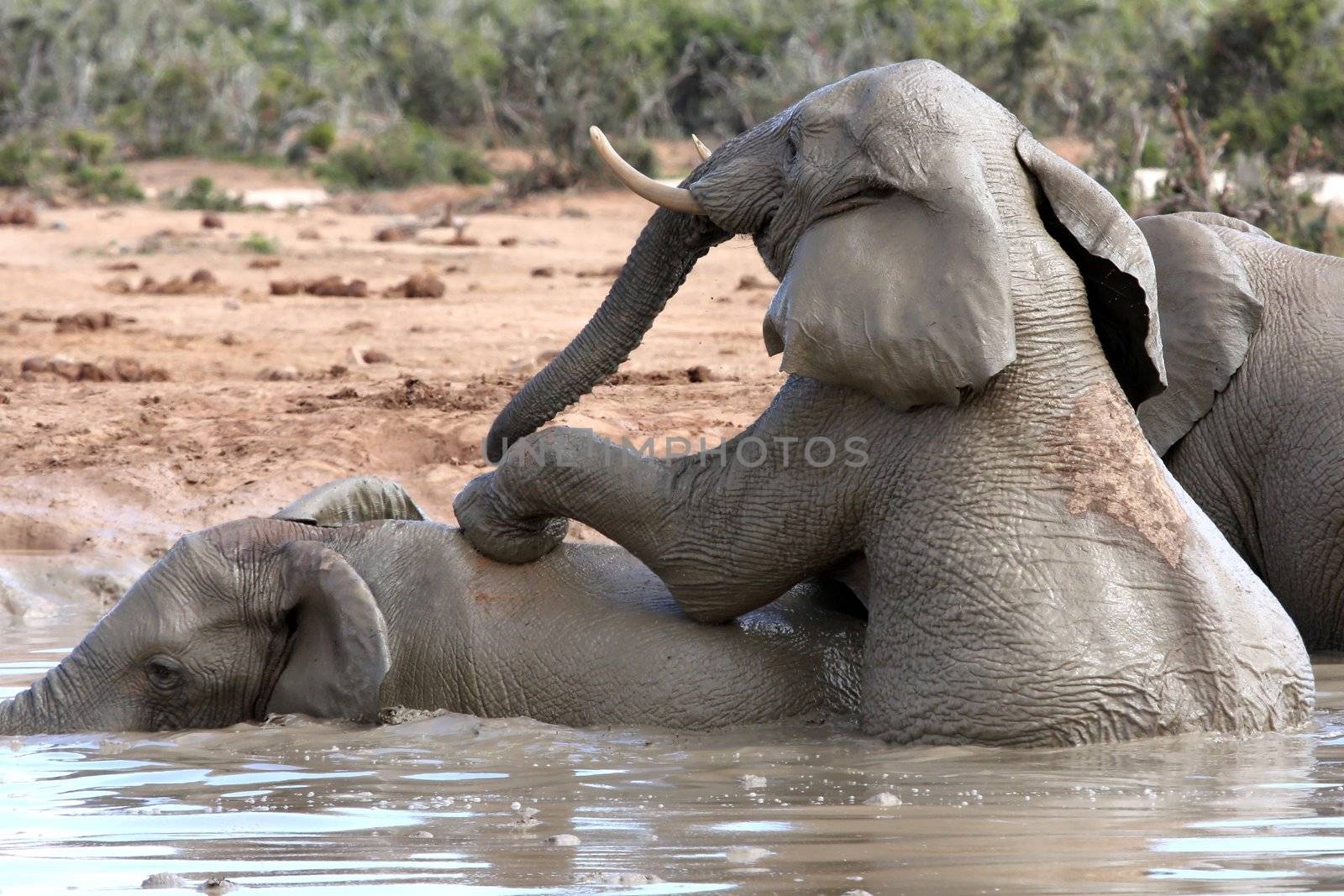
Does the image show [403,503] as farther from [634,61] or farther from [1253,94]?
[634,61]

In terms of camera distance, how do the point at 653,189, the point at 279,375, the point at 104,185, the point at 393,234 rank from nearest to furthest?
the point at 653,189 → the point at 279,375 → the point at 393,234 → the point at 104,185

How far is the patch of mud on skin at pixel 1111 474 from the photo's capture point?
4055mm

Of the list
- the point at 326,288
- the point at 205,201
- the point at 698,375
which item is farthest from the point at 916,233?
the point at 205,201

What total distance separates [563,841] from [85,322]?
25.8 ft

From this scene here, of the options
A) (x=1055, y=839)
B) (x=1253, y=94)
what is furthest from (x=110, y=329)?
(x=1253, y=94)

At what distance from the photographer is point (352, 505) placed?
4.86 metres

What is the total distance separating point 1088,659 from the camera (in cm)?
397

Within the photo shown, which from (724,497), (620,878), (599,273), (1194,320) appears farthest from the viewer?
(599,273)

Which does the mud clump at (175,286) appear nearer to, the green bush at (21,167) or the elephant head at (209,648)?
the elephant head at (209,648)

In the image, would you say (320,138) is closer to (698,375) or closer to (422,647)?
(698,375)

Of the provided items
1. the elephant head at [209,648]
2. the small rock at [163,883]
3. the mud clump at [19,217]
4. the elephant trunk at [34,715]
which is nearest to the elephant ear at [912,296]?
the elephant head at [209,648]

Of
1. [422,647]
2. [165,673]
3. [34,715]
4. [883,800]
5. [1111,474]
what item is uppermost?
[1111,474]

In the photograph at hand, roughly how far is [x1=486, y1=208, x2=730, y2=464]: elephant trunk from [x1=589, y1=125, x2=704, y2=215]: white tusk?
18 centimetres

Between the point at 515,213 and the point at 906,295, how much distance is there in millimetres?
14218
